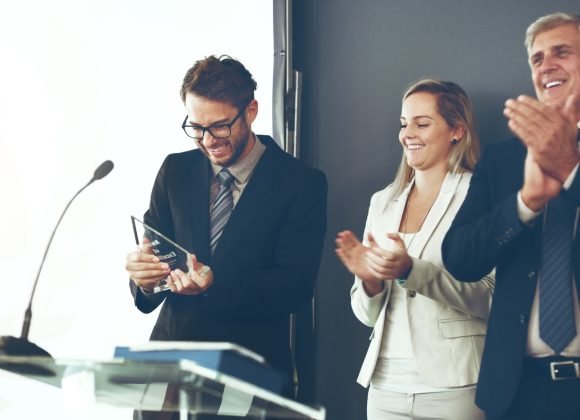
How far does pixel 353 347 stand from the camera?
3182 millimetres

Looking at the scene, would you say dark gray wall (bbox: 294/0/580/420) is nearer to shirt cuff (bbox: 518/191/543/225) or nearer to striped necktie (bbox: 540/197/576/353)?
striped necktie (bbox: 540/197/576/353)

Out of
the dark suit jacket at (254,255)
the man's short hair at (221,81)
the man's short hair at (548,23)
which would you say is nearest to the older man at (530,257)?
the man's short hair at (548,23)

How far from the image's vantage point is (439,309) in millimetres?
2785

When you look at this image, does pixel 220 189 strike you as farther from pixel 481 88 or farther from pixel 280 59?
pixel 481 88

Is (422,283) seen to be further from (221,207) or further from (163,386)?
(163,386)

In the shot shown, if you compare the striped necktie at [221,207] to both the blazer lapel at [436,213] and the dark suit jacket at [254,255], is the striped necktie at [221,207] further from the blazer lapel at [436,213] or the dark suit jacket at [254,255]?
the blazer lapel at [436,213]

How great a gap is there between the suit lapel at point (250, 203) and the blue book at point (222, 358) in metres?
1.13

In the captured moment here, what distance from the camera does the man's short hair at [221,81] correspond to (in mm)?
3203

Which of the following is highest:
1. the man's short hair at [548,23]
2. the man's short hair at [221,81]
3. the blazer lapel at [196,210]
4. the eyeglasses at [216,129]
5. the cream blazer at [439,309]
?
the man's short hair at [548,23]

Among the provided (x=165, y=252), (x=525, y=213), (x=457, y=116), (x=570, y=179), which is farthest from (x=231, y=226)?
(x=570, y=179)

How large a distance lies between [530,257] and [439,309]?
44cm

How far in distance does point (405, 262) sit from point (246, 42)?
4.22 ft

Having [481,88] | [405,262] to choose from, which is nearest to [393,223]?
[405,262]

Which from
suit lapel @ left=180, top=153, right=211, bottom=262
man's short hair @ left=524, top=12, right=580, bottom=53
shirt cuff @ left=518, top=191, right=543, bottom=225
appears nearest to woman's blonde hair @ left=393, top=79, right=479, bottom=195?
man's short hair @ left=524, top=12, right=580, bottom=53
